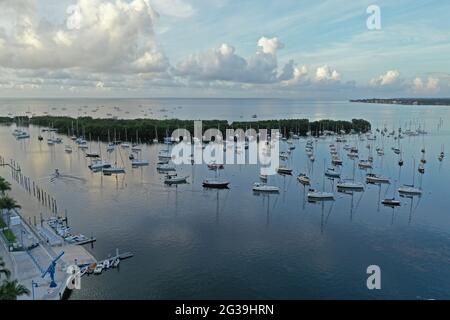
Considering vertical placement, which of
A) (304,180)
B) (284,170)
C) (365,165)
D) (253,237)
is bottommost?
(253,237)

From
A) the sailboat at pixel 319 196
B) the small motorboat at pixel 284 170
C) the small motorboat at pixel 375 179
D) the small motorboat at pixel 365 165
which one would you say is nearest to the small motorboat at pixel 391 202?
the sailboat at pixel 319 196

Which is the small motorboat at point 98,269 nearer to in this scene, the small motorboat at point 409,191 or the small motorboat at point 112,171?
the small motorboat at point 112,171

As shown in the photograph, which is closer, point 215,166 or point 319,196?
point 319,196

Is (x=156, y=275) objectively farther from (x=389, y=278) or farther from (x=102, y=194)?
(x=102, y=194)

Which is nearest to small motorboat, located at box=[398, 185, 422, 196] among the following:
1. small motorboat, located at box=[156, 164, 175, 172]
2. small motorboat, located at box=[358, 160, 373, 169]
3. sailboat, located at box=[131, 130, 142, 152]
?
small motorboat, located at box=[358, 160, 373, 169]

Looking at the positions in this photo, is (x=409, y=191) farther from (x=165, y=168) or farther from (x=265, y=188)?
(x=165, y=168)

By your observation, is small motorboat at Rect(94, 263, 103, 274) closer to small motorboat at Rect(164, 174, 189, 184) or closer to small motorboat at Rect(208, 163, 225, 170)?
small motorboat at Rect(164, 174, 189, 184)

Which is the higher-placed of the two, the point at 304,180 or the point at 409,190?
the point at 304,180

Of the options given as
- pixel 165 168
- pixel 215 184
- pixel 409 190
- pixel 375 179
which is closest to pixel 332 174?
pixel 375 179
